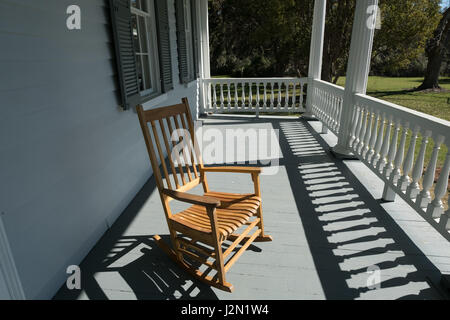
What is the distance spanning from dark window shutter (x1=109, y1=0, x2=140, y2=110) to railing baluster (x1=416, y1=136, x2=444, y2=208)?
7.90ft

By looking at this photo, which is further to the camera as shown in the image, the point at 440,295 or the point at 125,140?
the point at 125,140

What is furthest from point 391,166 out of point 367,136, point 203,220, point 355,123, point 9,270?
point 9,270

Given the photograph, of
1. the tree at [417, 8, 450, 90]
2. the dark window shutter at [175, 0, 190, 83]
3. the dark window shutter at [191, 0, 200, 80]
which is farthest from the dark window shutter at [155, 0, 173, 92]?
the tree at [417, 8, 450, 90]

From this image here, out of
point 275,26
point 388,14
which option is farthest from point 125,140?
point 388,14

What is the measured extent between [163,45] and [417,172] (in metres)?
3.11

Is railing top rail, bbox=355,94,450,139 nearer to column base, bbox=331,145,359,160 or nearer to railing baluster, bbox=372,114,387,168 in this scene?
railing baluster, bbox=372,114,387,168

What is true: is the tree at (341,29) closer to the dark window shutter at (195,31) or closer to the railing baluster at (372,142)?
the dark window shutter at (195,31)

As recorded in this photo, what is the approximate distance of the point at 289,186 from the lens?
3.12 m

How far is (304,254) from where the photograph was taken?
6.73ft

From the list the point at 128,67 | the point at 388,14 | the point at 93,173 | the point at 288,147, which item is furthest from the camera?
the point at 388,14

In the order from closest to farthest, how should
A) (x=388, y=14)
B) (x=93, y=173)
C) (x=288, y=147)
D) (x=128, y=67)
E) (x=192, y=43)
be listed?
(x=93, y=173), (x=128, y=67), (x=288, y=147), (x=192, y=43), (x=388, y=14)

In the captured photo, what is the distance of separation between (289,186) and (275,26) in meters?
7.14
